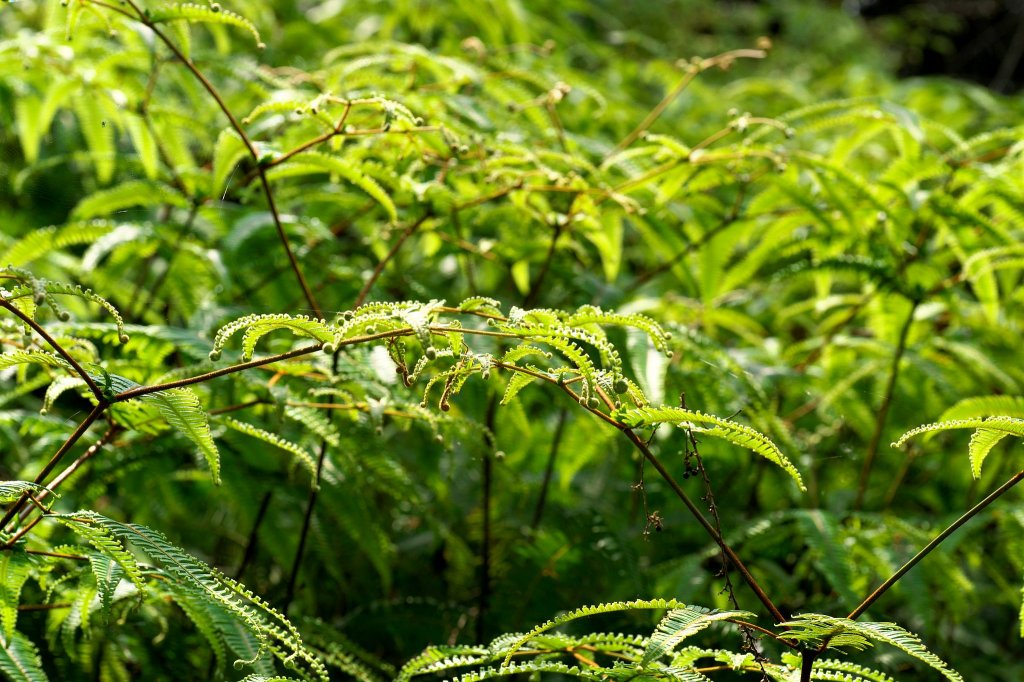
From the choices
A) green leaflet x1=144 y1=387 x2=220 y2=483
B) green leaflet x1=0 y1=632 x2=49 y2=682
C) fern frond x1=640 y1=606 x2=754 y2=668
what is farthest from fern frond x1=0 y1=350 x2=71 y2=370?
fern frond x1=640 y1=606 x2=754 y2=668

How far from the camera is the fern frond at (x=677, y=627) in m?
0.89

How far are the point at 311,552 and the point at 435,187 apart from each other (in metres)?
0.82

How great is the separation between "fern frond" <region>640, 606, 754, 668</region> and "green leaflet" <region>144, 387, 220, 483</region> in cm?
54

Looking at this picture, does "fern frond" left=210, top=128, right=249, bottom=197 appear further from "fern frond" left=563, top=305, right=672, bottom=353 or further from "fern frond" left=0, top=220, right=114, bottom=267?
"fern frond" left=563, top=305, right=672, bottom=353

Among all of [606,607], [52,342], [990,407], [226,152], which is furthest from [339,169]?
[990,407]

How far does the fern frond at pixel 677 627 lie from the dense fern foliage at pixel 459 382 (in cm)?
1

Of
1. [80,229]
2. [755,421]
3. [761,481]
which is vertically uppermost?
[80,229]

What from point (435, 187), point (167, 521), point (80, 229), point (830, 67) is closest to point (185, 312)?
point (80, 229)

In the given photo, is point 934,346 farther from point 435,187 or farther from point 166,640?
point 166,640

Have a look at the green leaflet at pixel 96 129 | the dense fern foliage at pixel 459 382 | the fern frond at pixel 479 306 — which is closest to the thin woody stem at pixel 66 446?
the dense fern foliage at pixel 459 382

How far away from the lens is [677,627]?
36.7 inches

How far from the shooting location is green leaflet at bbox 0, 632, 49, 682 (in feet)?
3.51

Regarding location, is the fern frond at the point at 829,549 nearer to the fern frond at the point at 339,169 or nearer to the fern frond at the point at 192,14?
the fern frond at the point at 339,169

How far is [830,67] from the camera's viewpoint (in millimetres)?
4688
